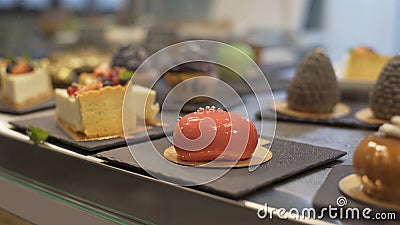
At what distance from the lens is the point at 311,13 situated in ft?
14.8

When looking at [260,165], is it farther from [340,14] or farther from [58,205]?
[340,14]

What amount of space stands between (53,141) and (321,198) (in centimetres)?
76

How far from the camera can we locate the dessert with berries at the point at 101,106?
1.42 metres

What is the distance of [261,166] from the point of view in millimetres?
1083

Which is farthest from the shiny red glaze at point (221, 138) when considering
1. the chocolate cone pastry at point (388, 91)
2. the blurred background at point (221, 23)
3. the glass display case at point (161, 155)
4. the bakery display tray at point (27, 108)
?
the blurred background at point (221, 23)

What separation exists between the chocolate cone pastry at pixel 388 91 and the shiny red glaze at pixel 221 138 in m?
0.61

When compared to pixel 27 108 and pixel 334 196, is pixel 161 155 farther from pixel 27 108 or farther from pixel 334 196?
pixel 27 108

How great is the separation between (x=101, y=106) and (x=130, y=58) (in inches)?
21.7

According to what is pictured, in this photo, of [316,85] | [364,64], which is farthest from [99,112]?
[364,64]

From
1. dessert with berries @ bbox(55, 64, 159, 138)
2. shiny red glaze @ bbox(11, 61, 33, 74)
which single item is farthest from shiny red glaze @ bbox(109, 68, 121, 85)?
shiny red glaze @ bbox(11, 61, 33, 74)

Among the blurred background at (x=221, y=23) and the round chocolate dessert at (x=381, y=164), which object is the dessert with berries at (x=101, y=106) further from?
the blurred background at (x=221, y=23)

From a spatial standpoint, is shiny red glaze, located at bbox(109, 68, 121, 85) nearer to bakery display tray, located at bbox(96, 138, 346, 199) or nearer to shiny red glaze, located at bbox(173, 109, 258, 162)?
bakery display tray, located at bbox(96, 138, 346, 199)

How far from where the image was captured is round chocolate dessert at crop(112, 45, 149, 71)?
6.31ft

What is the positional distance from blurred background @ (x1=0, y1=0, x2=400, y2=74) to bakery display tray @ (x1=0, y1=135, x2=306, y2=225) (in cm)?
261
